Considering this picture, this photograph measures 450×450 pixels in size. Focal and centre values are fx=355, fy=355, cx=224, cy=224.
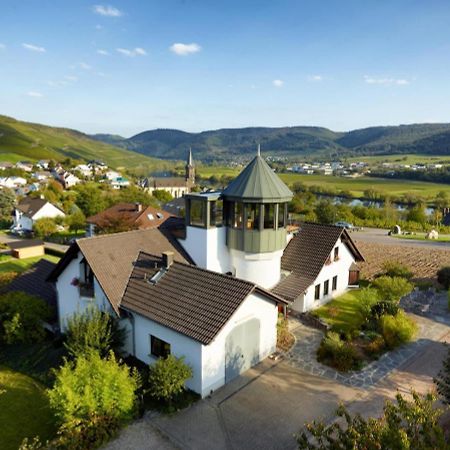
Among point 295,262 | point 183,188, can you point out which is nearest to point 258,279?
point 295,262

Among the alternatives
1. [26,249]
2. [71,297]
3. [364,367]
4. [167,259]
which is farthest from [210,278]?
[26,249]

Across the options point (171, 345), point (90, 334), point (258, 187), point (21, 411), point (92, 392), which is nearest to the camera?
point (92, 392)

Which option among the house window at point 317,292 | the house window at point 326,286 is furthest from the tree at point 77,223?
the house window at point 317,292

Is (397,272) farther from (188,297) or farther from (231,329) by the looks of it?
(188,297)

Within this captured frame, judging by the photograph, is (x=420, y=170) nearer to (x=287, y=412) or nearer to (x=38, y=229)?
(x=38, y=229)

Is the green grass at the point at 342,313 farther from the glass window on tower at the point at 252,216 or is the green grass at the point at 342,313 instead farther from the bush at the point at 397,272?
the glass window on tower at the point at 252,216
